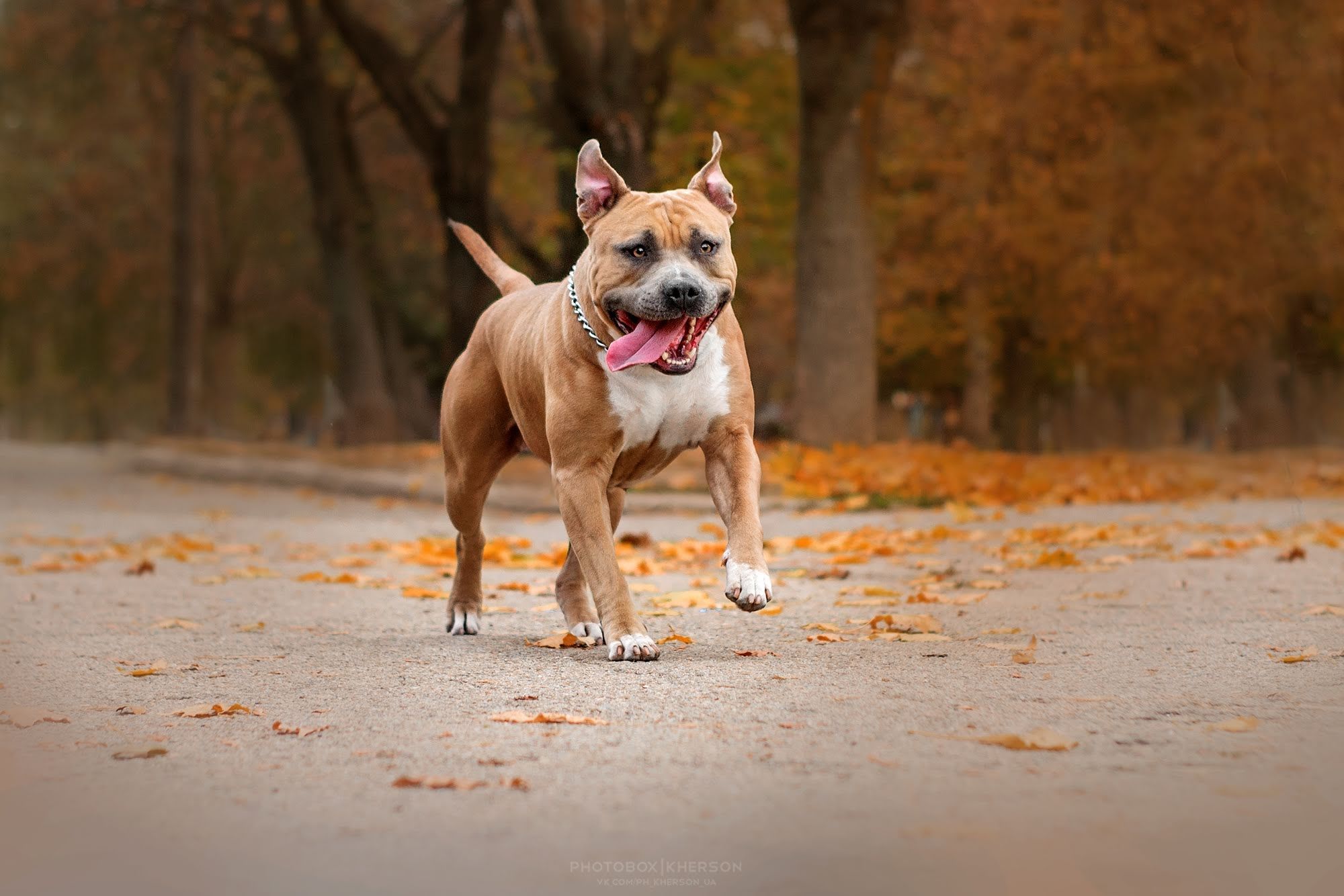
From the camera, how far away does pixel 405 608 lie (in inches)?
340

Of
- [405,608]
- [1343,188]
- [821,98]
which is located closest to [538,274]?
[821,98]

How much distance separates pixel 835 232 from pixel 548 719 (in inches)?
518

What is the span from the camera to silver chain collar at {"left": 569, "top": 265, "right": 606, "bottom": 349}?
6.18m

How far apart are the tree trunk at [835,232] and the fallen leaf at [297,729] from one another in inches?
506

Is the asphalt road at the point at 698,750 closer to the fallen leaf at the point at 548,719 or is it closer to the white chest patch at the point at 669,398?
the fallen leaf at the point at 548,719

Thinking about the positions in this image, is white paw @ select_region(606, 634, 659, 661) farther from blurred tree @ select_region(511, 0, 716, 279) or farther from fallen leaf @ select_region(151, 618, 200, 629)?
blurred tree @ select_region(511, 0, 716, 279)

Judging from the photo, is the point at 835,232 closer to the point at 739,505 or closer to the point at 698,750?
the point at 739,505

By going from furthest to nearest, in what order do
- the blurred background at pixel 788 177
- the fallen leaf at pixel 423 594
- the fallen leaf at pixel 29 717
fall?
the blurred background at pixel 788 177, the fallen leaf at pixel 423 594, the fallen leaf at pixel 29 717

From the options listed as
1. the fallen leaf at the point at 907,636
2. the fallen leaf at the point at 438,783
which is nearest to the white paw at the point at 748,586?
the fallen leaf at the point at 907,636

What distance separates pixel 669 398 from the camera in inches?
242

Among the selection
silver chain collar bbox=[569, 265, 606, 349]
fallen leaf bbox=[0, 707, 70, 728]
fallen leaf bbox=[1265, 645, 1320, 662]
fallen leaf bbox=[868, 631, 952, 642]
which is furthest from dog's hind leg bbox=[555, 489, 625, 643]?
fallen leaf bbox=[1265, 645, 1320, 662]

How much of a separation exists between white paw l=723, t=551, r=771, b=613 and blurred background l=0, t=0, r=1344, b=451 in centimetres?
1183

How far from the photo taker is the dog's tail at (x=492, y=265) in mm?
7973

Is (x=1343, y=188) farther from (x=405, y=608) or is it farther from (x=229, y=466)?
(x=405, y=608)
